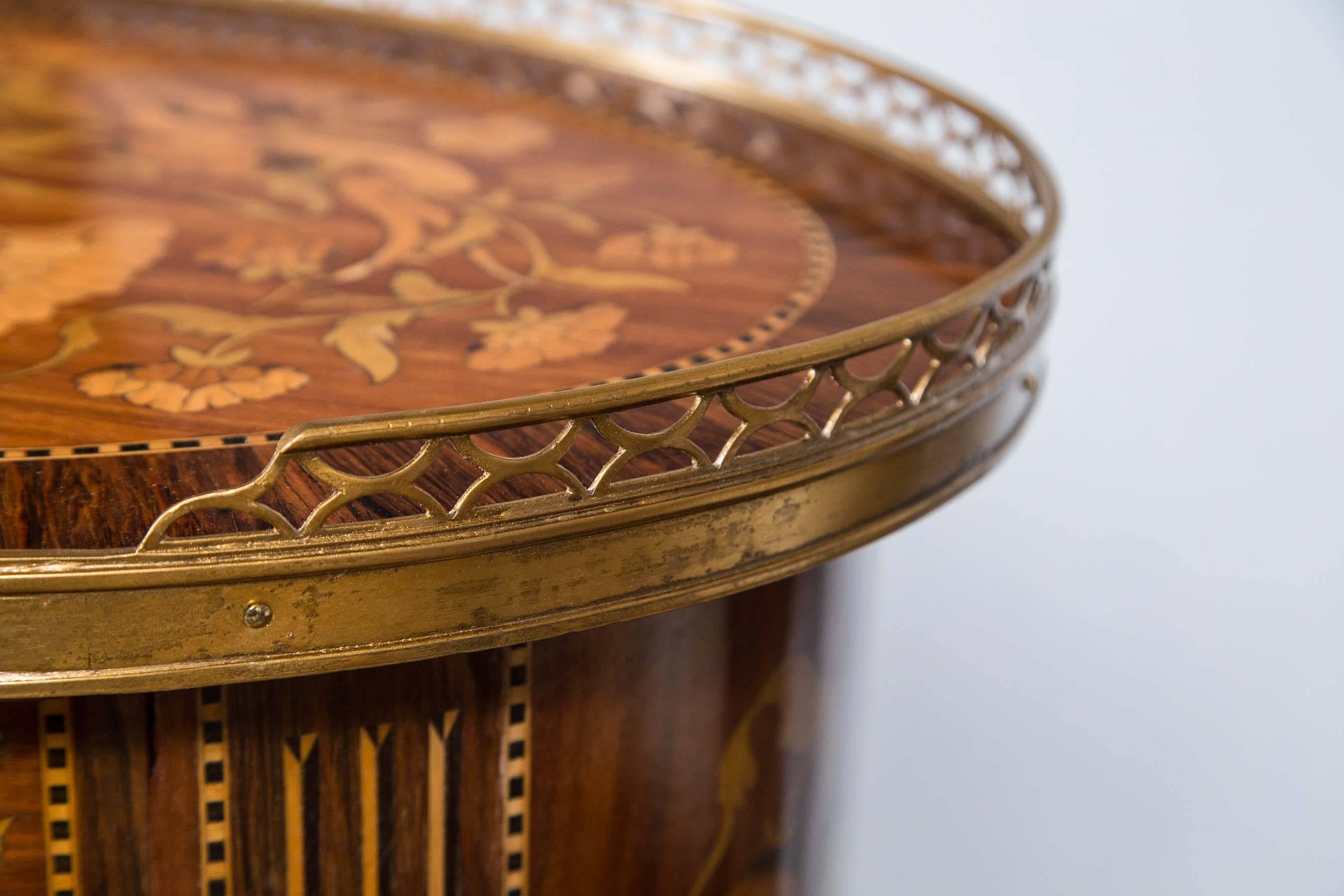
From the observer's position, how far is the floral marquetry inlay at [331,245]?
185 cm

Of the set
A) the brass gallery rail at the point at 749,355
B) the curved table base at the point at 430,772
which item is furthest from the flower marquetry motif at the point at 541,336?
the curved table base at the point at 430,772

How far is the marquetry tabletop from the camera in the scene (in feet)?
4.69

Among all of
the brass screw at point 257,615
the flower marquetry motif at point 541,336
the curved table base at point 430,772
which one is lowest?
the curved table base at point 430,772

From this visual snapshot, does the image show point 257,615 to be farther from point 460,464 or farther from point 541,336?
point 541,336

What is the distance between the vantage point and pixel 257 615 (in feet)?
4.65

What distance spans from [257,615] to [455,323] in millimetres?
683

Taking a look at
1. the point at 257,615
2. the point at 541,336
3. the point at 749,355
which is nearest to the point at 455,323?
the point at 541,336

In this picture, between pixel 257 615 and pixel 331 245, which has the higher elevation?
pixel 331 245

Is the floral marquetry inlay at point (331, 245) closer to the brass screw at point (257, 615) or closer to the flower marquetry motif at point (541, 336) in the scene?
the flower marquetry motif at point (541, 336)

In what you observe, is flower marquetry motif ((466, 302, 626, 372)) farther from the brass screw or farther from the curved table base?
the brass screw

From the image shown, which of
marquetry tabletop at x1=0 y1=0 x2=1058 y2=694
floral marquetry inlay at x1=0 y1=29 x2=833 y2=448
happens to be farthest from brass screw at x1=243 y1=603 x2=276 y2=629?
floral marquetry inlay at x1=0 y1=29 x2=833 y2=448

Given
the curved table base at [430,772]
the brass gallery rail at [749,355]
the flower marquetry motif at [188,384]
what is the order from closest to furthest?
1. the brass gallery rail at [749,355]
2. the curved table base at [430,772]
3. the flower marquetry motif at [188,384]

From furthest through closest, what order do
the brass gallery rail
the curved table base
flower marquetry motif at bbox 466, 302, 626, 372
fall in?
flower marquetry motif at bbox 466, 302, 626, 372
the curved table base
the brass gallery rail

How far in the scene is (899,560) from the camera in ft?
12.5
